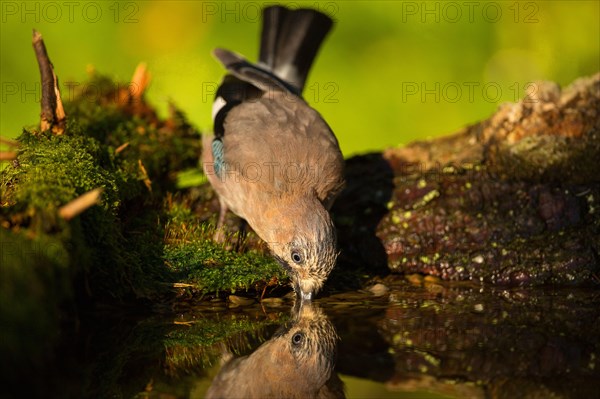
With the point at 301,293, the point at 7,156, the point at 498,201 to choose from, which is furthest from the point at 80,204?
the point at 498,201

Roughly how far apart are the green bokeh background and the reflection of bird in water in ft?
15.2

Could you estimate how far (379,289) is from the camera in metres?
4.75

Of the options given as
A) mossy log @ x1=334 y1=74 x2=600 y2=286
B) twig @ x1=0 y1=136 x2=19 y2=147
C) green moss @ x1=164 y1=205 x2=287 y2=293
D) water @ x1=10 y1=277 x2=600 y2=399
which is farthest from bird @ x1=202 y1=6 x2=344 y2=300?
twig @ x1=0 y1=136 x2=19 y2=147

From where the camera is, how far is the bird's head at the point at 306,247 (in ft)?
14.5

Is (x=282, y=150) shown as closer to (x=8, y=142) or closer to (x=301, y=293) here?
(x=301, y=293)

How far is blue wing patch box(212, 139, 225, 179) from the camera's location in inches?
217

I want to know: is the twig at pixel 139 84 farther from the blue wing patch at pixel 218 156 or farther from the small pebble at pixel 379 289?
the small pebble at pixel 379 289

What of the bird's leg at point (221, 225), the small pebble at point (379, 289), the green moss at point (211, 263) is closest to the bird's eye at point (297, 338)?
the green moss at point (211, 263)

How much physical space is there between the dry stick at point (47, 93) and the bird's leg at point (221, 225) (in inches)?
50.7

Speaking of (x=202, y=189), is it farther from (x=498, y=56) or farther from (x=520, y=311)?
(x=498, y=56)

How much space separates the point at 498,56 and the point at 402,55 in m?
1.11

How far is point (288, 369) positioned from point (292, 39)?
427 cm

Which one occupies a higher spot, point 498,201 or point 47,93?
point 47,93

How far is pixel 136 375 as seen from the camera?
117 inches
